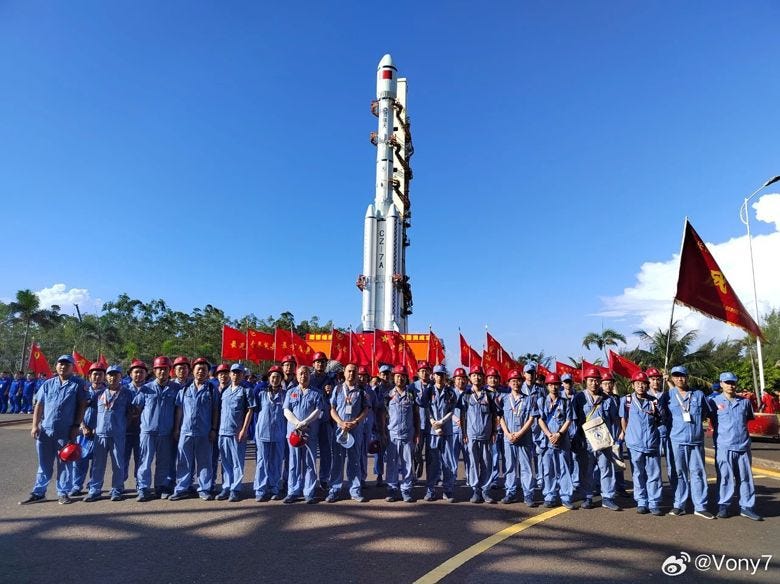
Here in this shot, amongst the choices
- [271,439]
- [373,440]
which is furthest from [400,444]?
[271,439]

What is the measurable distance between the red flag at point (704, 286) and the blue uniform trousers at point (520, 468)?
4.33m

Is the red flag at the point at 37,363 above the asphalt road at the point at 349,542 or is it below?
above

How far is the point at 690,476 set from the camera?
6.35 metres

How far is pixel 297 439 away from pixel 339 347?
348 inches

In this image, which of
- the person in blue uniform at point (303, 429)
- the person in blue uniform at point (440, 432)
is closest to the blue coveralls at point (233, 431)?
the person in blue uniform at point (303, 429)

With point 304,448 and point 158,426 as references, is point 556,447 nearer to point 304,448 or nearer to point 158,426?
point 304,448

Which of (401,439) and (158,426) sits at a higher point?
(158,426)

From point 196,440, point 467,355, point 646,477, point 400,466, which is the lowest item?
point 646,477

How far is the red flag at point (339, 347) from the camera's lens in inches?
589

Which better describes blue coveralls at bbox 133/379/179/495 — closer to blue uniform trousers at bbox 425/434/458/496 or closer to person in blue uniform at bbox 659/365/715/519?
blue uniform trousers at bbox 425/434/458/496

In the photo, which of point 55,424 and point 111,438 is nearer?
point 55,424

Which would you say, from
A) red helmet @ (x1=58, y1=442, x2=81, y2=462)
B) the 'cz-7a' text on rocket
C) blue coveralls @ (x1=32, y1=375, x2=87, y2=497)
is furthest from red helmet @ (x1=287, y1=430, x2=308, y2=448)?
the 'cz-7a' text on rocket

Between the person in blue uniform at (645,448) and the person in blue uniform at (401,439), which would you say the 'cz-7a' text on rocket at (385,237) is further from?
the person in blue uniform at (645,448)

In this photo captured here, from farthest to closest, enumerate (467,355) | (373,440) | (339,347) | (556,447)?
(467,355)
(339,347)
(373,440)
(556,447)
